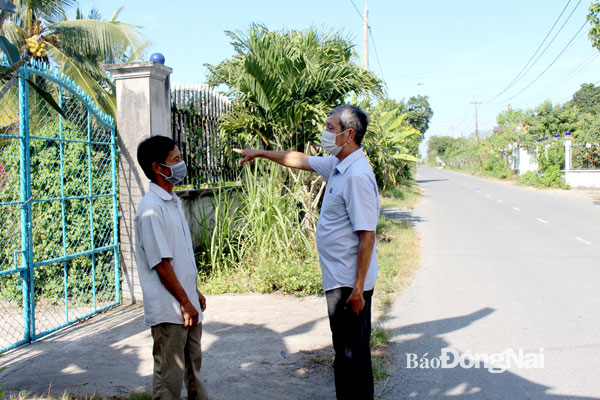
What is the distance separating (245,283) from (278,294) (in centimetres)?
50

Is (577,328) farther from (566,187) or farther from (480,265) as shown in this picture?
(566,187)

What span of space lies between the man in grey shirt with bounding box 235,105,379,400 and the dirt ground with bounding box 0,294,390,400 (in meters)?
0.61

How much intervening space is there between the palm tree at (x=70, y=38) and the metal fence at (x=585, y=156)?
22410mm

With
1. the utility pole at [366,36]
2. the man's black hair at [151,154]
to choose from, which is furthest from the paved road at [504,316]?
the utility pole at [366,36]

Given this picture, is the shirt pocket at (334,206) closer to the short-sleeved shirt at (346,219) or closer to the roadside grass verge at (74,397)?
the short-sleeved shirt at (346,219)

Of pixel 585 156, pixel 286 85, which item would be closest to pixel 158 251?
pixel 286 85

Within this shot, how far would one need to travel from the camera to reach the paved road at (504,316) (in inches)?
151

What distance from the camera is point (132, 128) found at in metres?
5.93

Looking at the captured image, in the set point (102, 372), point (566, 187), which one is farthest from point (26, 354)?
point (566, 187)

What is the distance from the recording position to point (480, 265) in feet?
26.7

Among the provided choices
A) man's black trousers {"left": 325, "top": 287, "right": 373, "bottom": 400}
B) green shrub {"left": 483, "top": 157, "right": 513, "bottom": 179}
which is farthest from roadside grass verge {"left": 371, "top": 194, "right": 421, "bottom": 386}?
green shrub {"left": 483, "top": 157, "right": 513, "bottom": 179}

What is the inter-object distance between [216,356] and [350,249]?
6.44 ft

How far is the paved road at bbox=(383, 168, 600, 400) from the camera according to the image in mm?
3846

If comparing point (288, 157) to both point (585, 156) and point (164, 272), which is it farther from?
point (585, 156)
